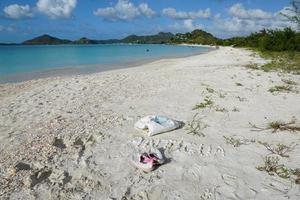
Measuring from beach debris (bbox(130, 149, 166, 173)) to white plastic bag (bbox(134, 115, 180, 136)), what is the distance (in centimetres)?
86

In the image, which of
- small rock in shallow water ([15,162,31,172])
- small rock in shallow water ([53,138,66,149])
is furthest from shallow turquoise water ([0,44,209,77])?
small rock in shallow water ([15,162,31,172])

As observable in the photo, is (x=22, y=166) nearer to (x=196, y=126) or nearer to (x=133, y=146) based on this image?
(x=133, y=146)

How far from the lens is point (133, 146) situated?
4895 millimetres

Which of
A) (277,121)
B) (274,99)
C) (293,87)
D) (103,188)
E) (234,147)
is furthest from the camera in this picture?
(293,87)

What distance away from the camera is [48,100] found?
26.6 ft

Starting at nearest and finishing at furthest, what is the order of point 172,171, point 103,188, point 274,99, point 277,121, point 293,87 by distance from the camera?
point 103,188
point 172,171
point 277,121
point 274,99
point 293,87

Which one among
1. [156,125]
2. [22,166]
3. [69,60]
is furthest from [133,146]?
[69,60]

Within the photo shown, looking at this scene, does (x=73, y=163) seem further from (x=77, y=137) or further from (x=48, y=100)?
(x=48, y=100)

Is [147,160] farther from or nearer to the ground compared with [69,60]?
farther from the ground

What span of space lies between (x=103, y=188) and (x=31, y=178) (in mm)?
1013

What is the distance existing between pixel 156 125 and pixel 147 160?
1180 millimetres

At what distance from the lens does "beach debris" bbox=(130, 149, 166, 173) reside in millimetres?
4102

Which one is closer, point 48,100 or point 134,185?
point 134,185

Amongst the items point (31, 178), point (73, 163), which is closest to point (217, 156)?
point (73, 163)
